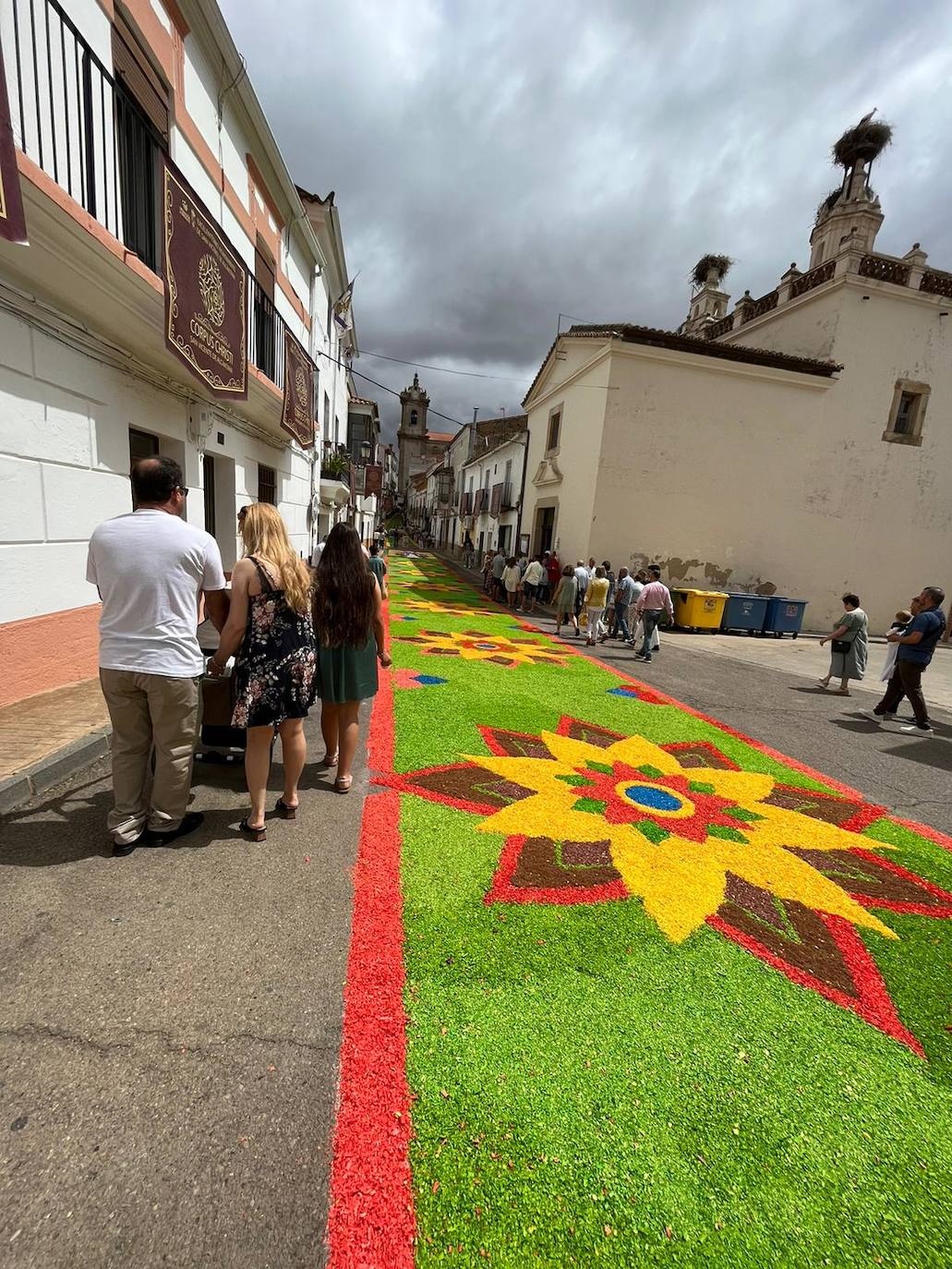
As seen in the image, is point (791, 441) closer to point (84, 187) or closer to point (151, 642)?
point (84, 187)

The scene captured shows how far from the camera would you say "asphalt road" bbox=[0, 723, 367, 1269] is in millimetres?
1339

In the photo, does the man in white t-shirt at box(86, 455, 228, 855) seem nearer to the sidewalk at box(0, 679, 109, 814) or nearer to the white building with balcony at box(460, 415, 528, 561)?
the sidewalk at box(0, 679, 109, 814)

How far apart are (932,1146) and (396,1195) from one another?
5.68 feet

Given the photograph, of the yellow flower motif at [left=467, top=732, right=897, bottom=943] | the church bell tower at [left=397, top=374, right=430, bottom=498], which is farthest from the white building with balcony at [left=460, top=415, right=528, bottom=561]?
the church bell tower at [left=397, top=374, right=430, bottom=498]

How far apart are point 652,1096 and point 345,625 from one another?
2681 millimetres

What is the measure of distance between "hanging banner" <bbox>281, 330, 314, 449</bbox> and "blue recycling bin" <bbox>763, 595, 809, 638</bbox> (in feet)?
42.7

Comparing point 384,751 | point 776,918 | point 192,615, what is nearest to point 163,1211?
point 192,615

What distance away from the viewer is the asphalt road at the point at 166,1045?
4.39ft

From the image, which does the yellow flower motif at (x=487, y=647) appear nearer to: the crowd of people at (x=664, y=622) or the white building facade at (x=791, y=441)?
the crowd of people at (x=664, y=622)

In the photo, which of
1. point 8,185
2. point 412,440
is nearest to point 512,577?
point 8,185

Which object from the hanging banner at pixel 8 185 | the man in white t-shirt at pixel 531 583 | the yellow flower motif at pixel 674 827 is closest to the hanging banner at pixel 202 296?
the hanging banner at pixel 8 185

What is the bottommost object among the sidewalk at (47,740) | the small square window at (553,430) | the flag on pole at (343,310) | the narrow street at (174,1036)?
the narrow street at (174,1036)

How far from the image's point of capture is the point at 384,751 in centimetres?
438

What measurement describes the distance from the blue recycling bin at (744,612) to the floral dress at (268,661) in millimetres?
13967
